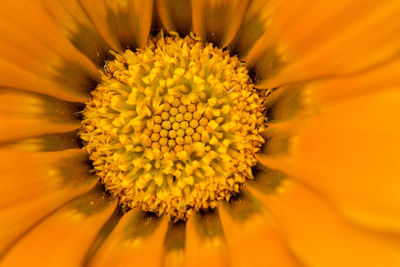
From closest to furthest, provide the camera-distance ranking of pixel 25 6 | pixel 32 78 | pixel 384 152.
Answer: pixel 384 152
pixel 25 6
pixel 32 78

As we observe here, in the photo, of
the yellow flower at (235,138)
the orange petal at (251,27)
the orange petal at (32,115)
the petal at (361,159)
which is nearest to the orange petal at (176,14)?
the yellow flower at (235,138)

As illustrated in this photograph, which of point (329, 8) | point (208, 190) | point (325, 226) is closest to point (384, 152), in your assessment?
point (325, 226)

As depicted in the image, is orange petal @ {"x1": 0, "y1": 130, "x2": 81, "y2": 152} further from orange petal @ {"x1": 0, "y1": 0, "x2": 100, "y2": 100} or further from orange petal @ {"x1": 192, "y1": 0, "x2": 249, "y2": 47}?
orange petal @ {"x1": 192, "y1": 0, "x2": 249, "y2": 47}

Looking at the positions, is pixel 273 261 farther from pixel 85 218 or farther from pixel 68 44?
pixel 68 44

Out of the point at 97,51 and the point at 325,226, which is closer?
the point at 325,226

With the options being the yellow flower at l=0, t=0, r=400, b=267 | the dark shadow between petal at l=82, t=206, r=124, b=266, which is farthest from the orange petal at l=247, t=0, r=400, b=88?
the dark shadow between petal at l=82, t=206, r=124, b=266
